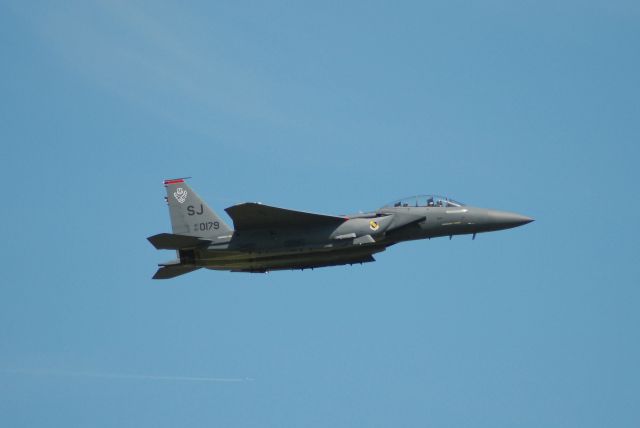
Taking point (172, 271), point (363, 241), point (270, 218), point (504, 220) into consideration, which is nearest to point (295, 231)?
point (270, 218)

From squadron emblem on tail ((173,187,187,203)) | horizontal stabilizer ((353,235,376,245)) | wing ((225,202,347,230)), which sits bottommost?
horizontal stabilizer ((353,235,376,245))

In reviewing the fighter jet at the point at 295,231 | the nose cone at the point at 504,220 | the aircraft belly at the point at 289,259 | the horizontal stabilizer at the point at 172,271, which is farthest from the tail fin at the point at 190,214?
the nose cone at the point at 504,220

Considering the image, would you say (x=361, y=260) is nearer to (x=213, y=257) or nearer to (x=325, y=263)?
(x=325, y=263)

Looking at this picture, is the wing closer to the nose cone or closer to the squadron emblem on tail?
the squadron emblem on tail

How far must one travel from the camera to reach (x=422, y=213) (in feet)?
113

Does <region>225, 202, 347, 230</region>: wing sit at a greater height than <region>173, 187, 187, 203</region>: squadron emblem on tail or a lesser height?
lesser

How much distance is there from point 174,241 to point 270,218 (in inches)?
139

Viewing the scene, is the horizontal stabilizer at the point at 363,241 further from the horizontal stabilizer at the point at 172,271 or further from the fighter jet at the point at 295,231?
the horizontal stabilizer at the point at 172,271

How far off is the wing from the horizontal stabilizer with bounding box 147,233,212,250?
151 centimetres

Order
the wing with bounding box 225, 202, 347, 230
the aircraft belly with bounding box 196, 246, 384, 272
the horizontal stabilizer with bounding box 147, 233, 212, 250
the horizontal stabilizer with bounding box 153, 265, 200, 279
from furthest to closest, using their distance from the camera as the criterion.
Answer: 1. the horizontal stabilizer with bounding box 153, 265, 200, 279
2. the aircraft belly with bounding box 196, 246, 384, 272
3. the horizontal stabilizer with bounding box 147, 233, 212, 250
4. the wing with bounding box 225, 202, 347, 230

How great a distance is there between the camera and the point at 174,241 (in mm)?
33562

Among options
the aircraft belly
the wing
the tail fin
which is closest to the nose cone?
the aircraft belly

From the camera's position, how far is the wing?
32594mm

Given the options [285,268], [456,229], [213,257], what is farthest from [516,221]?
[213,257]
